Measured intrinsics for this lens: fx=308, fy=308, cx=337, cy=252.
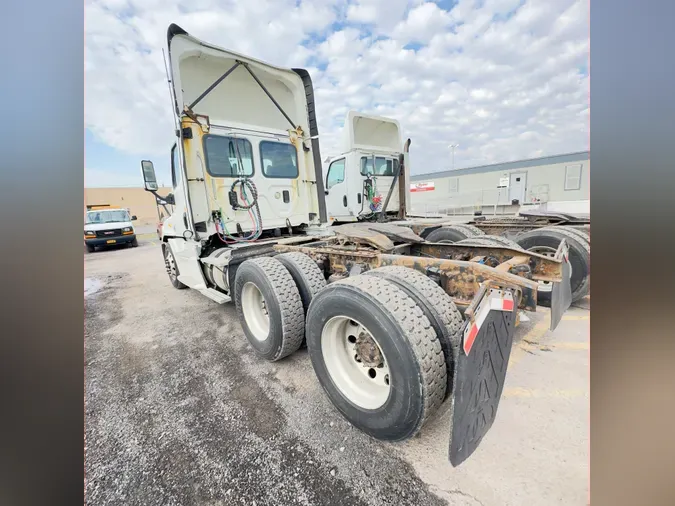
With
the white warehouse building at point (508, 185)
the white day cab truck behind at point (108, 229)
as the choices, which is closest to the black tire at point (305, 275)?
the white day cab truck behind at point (108, 229)

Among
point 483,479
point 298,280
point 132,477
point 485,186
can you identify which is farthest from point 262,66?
point 485,186

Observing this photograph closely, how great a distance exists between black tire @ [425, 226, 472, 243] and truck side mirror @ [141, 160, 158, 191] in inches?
190

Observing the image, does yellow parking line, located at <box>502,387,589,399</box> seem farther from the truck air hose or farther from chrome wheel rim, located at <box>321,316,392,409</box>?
the truck air hose

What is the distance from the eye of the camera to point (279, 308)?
9.75 feet

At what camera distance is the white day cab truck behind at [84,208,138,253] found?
43.1 ft

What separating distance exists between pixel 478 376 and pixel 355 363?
3.37 ft

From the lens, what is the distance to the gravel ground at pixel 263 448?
1789 millimetres

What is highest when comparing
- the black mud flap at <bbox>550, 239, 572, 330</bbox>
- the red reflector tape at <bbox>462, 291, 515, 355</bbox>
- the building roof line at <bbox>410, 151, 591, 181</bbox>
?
the building roof line at <bbox>410, 151, 591, 181</bbox>

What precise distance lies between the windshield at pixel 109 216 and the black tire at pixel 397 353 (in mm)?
16358

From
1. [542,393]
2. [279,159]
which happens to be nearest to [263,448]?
[542,393]

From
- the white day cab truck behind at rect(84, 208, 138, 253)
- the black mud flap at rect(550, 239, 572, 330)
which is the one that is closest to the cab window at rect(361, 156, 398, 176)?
the black mud flap at rect(550, 239, 572, 330)

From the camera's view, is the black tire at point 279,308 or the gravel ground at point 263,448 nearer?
the gravel ground at point 263,448

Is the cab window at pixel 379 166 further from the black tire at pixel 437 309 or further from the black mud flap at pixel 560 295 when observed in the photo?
the black tire at pixel 437 309
